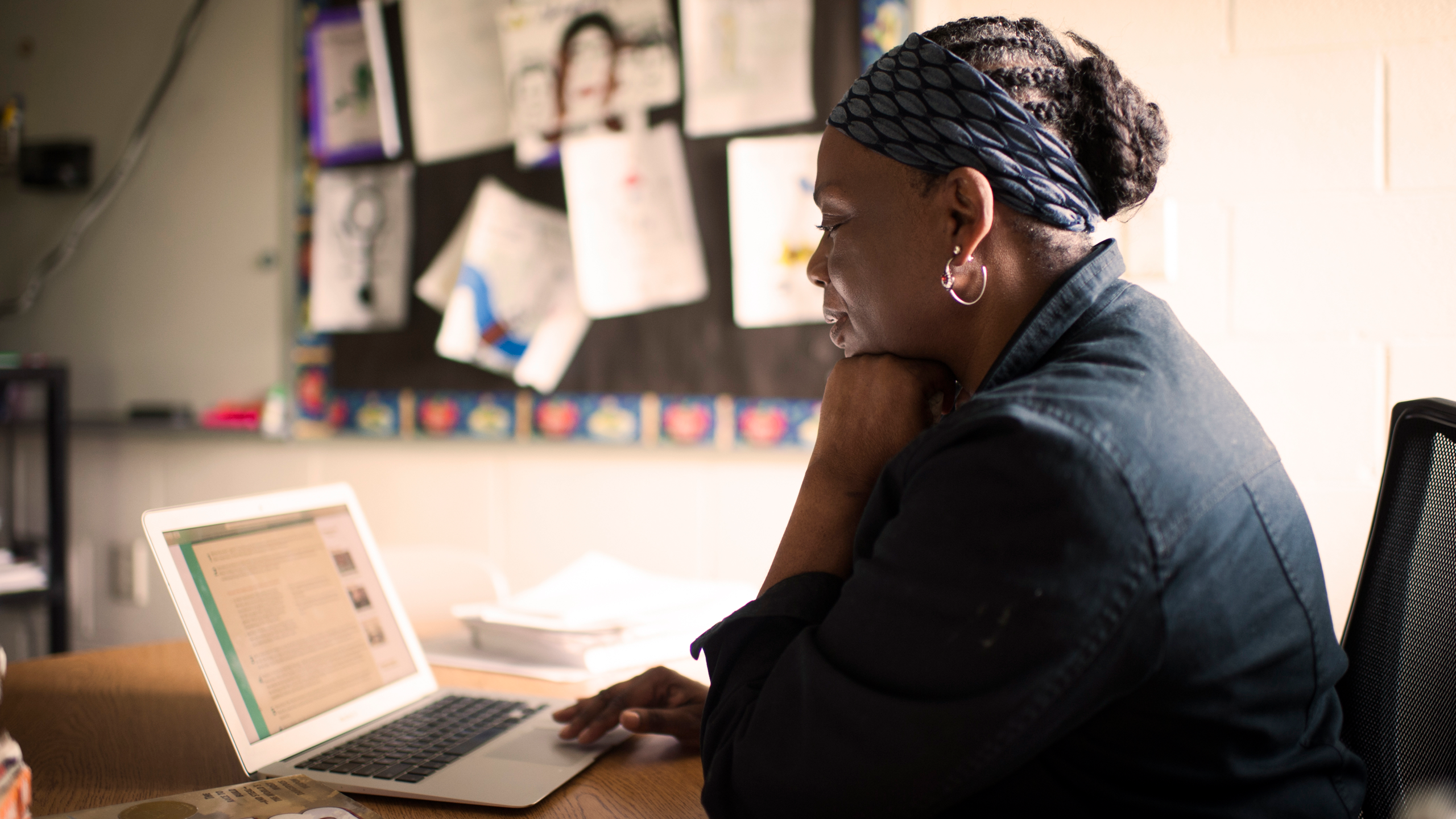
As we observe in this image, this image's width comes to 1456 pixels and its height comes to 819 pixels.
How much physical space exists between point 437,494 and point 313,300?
0.57m

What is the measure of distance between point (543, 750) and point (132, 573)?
209cm

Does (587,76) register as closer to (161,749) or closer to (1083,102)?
(1083,102)

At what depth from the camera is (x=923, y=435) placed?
0.64 metres

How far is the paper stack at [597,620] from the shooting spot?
3.85ft

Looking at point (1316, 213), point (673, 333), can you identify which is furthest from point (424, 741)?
point (1316, 213)

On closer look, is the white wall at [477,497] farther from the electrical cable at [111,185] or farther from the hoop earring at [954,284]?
the hoop earring at [954,284]

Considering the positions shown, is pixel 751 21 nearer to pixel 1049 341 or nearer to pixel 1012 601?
pixel 1049 341

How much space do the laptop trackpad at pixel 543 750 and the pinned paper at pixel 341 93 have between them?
1689mm

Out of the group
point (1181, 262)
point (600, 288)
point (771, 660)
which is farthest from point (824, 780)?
point (600, 288)

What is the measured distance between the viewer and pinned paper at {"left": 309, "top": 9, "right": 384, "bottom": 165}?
221 centimetres

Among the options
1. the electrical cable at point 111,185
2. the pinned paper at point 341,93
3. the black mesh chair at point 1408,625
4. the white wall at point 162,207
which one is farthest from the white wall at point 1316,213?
the electrical cable at point 111,185

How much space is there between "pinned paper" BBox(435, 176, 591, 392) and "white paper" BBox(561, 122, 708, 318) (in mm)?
62

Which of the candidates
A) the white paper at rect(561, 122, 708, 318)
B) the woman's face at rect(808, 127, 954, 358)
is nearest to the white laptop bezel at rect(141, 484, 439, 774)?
the woman's face at rect(808, 127, 954, 358)

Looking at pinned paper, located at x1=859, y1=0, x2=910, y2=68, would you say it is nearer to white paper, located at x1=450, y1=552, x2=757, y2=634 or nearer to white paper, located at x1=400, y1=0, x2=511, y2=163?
white paper, located at x1=400, y1=0, x2=511, y2=163
